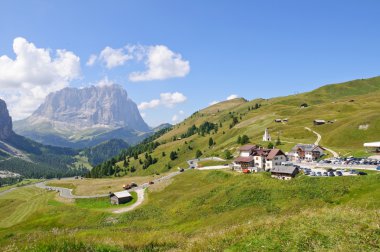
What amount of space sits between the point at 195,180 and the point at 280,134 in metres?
77.5

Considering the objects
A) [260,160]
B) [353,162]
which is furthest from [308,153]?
[353,162]

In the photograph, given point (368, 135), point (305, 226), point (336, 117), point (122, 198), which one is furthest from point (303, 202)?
point (336, 117)

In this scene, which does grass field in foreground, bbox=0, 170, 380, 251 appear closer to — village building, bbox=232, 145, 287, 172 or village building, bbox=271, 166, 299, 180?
village building, bbox=271, 166, 299, 180

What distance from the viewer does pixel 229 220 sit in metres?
48.8

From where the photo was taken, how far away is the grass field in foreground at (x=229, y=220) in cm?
1562

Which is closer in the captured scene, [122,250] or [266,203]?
[122,250]

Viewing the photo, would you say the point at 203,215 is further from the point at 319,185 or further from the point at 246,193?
the point at 319,185

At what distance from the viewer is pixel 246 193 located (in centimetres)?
6769

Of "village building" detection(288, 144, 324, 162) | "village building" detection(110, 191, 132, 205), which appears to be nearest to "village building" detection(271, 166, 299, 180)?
"village building" detection(288, 144, 324, 162)

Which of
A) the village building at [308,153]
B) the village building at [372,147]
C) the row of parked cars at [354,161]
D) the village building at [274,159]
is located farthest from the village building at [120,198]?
the village building at [372,147]

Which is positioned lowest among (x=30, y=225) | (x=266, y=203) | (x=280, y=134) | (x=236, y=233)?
(x=30, y=225)

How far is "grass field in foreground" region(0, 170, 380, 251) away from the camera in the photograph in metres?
15.6

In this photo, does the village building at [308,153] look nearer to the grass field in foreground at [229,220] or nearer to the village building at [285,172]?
the village building at [285,172]

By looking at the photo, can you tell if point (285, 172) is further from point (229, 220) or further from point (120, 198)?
point (120, 198)
